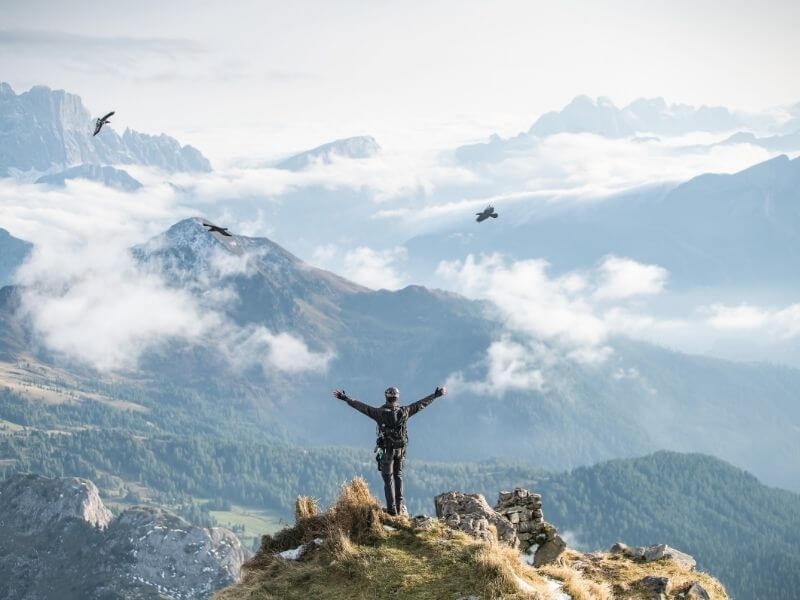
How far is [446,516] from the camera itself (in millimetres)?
34500

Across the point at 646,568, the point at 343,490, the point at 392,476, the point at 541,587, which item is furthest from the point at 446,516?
the point at 646,568

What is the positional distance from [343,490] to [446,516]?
5142 millimetres

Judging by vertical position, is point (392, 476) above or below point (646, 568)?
above

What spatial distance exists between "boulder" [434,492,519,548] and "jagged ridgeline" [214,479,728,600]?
45 mm

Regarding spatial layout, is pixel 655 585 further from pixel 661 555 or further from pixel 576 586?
pixel 661 555

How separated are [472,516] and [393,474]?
3917 millimetres

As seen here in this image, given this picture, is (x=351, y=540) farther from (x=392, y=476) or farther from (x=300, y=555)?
(x=392, y=476)

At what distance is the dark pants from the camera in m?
35.0

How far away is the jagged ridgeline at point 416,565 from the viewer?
26.9m

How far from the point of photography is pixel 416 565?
28500 mm

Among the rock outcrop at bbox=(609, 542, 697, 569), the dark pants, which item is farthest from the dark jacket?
the rock outcrop at bbox=(609, 542, 697, 569)

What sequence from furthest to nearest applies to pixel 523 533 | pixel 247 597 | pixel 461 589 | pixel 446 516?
pixel 523 533, pixel 446 516, pixel 247 597, pixel 461 589

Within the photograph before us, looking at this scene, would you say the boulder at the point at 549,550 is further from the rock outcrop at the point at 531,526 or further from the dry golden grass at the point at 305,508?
the dry golden grass at the point at 305,508

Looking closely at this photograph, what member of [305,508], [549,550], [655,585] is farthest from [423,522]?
[655,585]
